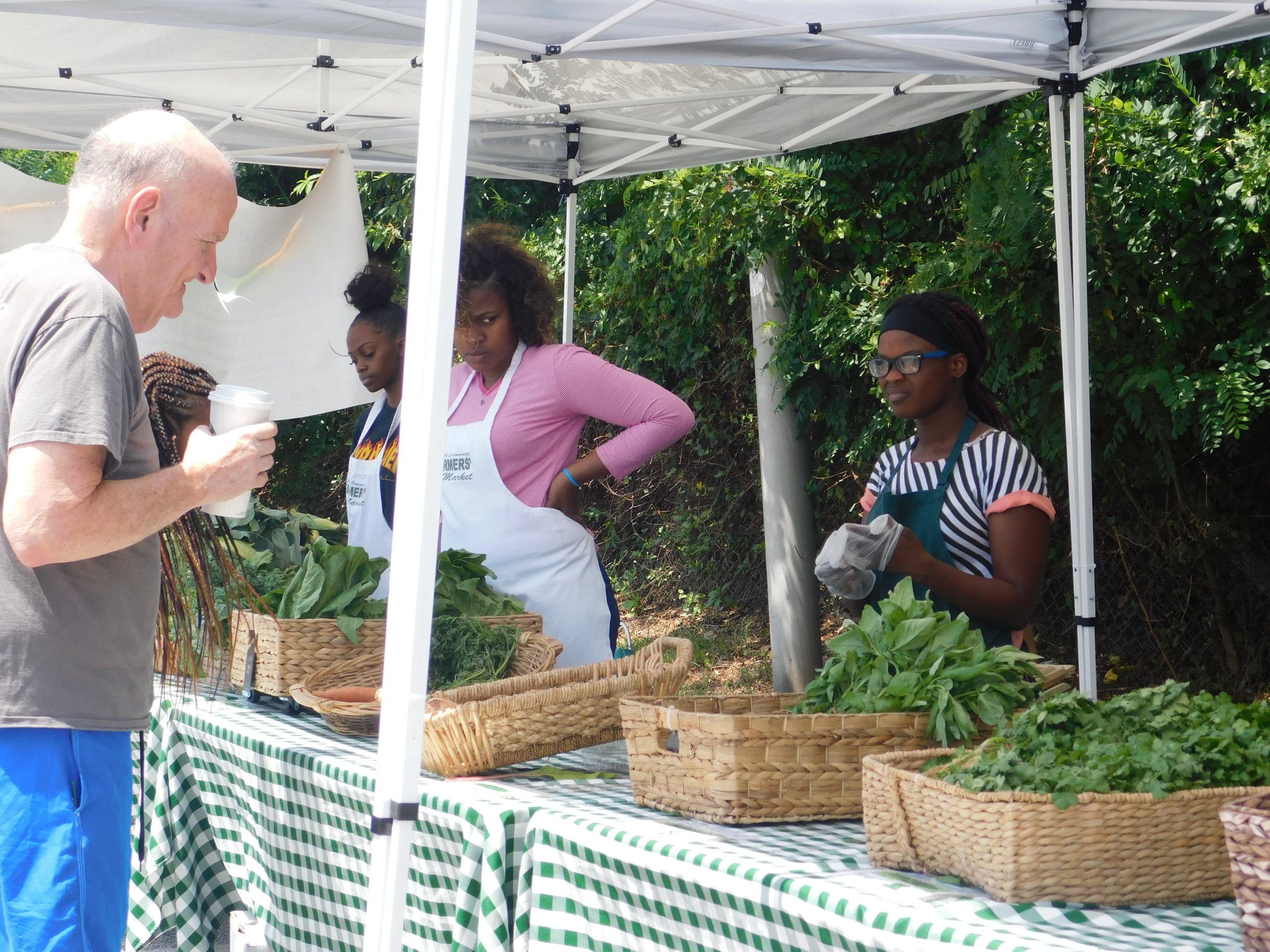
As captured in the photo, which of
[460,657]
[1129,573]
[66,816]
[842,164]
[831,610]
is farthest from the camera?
[831,610]

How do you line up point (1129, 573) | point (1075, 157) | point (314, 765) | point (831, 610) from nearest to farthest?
1. point (314, 765)
2. point (1075, 157)
3. point (1129, 573)
4. point (831, 610)

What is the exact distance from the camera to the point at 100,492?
1.53m

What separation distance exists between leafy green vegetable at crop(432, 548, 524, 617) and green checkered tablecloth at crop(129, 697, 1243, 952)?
0.38 m

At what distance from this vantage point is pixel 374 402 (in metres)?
3.79

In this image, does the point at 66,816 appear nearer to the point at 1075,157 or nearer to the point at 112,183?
the point at 112,183

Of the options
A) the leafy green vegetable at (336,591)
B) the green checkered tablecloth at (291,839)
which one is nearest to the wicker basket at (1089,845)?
the green checkered tablecloth at (291,839)

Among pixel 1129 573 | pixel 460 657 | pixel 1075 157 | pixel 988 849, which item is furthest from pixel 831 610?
pixel 988 849

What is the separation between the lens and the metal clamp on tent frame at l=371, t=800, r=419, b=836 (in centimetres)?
148

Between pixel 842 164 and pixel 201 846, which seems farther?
pixel 842 164

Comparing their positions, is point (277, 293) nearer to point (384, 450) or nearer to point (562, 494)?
point (384, 450)

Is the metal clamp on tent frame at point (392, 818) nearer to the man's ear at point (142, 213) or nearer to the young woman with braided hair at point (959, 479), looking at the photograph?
the man's ear at point (142, 213)

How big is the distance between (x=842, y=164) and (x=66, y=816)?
4672 millimetres

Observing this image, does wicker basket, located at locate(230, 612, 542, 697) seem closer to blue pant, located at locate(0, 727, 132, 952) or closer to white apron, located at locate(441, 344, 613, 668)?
white apron, located at locate(441, 344, 613, 668)

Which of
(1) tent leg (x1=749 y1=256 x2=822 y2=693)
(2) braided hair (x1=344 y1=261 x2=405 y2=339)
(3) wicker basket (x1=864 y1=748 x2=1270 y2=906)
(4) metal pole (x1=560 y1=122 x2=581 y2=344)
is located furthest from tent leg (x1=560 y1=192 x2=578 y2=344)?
(3) wicker basket (x1=864 y1=748 x2=1270 y2=906)
